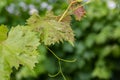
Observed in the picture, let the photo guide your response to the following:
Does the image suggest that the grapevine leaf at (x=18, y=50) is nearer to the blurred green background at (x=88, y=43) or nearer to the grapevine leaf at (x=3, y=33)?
the grapevine leaf at (x=3, y=33)

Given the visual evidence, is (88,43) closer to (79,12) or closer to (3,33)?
(79,12)

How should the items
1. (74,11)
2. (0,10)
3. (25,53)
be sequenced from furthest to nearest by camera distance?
(0,10) → (74,11) → (25,53)

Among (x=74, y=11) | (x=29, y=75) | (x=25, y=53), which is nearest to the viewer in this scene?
(x=25, y=53)

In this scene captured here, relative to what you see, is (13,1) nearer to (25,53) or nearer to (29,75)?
(29,75)

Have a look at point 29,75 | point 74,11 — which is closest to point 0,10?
point 29,75

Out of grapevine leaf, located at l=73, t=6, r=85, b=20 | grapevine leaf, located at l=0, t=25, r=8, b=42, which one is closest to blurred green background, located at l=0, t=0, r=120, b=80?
grapevine leaf, located at l=73, t=6, r=85, b=20

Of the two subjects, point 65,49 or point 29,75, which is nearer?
point 29,75

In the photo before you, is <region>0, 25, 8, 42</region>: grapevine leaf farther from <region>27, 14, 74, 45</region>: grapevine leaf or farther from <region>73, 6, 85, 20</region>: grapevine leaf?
<region>73, 6, 85, 20</region>: grapevine leaf

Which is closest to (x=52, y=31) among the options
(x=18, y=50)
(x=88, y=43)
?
(x=18, y=50)
